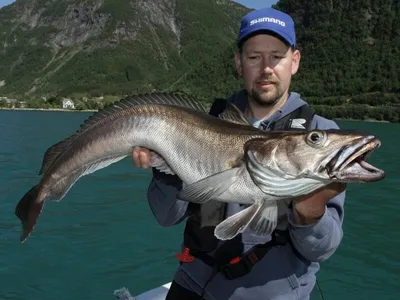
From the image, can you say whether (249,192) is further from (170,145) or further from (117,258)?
(117,258)

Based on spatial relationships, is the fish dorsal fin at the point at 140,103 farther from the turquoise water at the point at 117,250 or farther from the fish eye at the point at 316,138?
the turquoise water at the point at 117,250

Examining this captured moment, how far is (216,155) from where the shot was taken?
3352 mm

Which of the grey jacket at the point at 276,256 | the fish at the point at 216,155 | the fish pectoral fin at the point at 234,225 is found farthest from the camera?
the grey jacket at the point at 276,256

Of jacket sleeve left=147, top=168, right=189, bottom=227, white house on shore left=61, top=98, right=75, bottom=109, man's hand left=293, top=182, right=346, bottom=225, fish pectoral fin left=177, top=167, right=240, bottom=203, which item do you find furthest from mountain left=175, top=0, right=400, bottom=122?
fish pectoral fin left=177, top=167, right=240, bottom=203

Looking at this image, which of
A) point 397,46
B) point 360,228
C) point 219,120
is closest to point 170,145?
point 219,120

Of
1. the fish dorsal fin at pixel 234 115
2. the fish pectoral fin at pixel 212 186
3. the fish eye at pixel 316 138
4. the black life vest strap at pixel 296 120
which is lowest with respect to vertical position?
the fish pectoral fin at pixel 212 186

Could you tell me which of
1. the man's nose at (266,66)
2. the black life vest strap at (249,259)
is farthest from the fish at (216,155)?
the man's nose at (266,66)

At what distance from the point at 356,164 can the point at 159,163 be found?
5.68 ft

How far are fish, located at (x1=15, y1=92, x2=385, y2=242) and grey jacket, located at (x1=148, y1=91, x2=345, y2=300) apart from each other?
0.80 ft

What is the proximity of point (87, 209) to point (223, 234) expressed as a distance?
12888 mm

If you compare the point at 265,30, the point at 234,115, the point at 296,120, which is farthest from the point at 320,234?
the point at 265,30

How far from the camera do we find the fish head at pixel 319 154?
2.65 m

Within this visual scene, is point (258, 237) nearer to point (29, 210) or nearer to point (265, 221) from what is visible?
point (265, 221)

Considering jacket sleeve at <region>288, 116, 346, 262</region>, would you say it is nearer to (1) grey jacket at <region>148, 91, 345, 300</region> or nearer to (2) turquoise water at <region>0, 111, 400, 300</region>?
(1) grey jacket at <region>148, 91, 345, 300</region>
